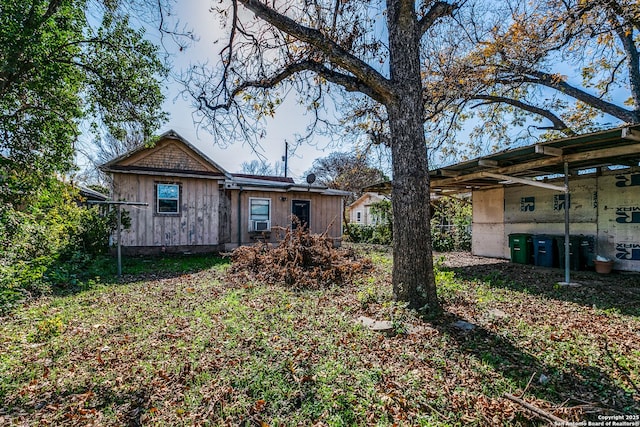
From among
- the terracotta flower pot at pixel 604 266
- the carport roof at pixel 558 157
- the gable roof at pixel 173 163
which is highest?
the gable roof at pixel 173 163

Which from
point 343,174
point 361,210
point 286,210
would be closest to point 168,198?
point 286,210

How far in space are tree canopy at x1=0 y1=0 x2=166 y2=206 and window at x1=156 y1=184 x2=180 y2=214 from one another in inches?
150

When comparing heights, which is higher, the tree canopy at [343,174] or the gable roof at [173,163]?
the tree canopy at [343,174]

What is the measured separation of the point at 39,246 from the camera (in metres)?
6.33

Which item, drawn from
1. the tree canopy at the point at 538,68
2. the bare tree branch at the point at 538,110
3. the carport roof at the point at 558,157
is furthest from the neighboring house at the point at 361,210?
the carport roof at the point at 558,157

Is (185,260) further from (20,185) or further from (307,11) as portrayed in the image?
(307,11)

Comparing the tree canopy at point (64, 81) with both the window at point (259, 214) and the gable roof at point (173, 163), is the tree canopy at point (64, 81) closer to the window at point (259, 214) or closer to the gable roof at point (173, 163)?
the gable roof at point (173, 163)

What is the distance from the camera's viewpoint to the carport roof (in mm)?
5605

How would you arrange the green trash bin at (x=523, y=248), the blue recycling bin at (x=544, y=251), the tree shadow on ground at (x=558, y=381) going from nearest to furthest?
the tree shadow on ground at (x=558, y=381) < the blue recycling bin at (x=544, y=251) < the green trash bin at (x=523, y=248)

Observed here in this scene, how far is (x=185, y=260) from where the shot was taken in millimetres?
10484

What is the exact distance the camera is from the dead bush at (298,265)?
6.91 m

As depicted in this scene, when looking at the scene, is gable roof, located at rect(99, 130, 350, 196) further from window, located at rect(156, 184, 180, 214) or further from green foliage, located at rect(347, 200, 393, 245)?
green foliage, located at rect(347, 200, 393, 245)

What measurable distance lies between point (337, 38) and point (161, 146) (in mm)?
7900

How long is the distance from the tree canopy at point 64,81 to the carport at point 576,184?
8.02 metres
